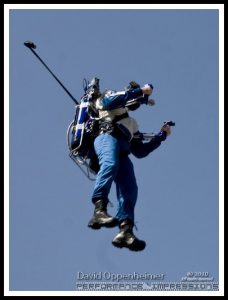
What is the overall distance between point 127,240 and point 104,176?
921mm

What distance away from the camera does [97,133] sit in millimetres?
13906

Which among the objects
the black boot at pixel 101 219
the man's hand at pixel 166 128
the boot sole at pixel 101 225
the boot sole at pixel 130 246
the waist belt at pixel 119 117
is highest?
the waist belt at pixel 119 117

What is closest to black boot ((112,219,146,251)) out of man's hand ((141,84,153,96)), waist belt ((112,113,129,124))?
waist belt ((112,113,129,124))

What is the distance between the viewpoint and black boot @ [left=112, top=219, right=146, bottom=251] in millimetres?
12617

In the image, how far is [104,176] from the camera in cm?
1283

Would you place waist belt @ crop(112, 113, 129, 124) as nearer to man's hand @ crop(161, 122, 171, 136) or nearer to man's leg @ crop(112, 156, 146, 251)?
man's leg @ crop(112, 156, 146, 251)

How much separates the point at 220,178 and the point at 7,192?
10.6 ft

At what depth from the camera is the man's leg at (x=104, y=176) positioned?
487 inches

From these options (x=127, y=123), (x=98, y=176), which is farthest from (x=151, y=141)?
(x=98, y=176)

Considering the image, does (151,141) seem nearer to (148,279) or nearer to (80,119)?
(80,119)

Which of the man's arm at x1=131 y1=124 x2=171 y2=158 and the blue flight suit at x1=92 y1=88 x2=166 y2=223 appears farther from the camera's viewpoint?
the man's arm at x1=131 y1=124 x2=171 y2=158

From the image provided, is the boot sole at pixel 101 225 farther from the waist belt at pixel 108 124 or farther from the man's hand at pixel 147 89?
the man's hand at pixel 147 89

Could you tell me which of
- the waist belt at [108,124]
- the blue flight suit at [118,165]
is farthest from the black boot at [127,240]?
the waist belt at [108,124]

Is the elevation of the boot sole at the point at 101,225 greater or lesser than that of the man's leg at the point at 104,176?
lesser
